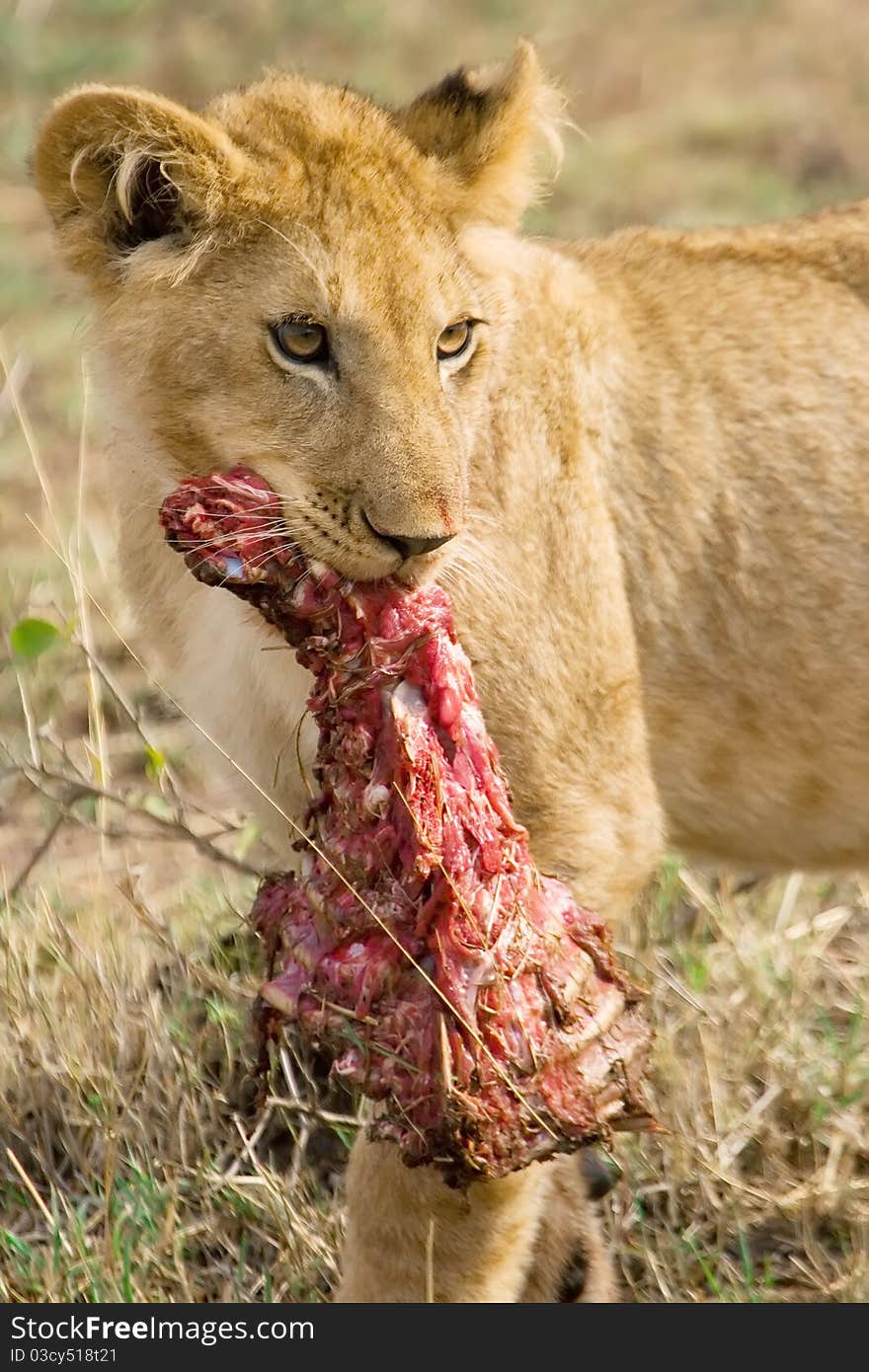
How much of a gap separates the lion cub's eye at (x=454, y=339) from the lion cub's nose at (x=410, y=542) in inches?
16.1

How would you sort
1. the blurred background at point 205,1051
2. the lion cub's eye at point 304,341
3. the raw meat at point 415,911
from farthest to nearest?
the blurred background at point 205,1051, the lion cub's eye at point 304,341, the raw meat at point 415,911

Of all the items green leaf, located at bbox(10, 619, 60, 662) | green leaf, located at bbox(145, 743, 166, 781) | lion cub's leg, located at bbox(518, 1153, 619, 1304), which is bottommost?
lion cub's leg, located at bbox(518, 1153, 619, 1304)

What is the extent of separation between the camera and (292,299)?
269cm

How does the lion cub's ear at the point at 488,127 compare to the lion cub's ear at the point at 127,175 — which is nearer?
the lion cub's ear at the point at 127,175

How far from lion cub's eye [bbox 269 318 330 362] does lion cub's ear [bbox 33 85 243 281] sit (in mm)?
208

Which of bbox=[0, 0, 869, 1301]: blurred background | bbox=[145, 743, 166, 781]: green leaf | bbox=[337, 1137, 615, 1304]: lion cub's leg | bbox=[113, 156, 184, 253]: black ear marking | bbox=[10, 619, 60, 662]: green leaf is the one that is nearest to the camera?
bbox=[113, 156, 184, 253]: black ear marking

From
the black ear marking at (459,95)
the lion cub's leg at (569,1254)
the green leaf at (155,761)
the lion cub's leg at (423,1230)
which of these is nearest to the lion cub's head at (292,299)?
the black ear marking at (459,95)

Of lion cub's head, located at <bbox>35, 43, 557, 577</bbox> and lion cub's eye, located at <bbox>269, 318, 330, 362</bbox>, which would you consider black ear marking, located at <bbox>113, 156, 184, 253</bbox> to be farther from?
lion cub's eye, located at <bbox>269, 318, 330, 362</bbox>

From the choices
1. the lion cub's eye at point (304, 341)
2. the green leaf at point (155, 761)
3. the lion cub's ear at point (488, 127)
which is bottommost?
the green leaf at point (155, 761)

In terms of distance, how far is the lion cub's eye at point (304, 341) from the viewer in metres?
2.68

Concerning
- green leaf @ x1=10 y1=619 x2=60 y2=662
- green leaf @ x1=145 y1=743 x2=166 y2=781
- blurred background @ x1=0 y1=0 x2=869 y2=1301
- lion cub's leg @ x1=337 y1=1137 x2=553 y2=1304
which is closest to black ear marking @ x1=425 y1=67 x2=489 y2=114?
blurred background @ x1=0 y1=0 x2=869 y2=1301

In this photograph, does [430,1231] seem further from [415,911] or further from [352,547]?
[352,547]

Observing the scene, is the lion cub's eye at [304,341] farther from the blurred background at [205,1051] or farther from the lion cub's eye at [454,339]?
the blurred background at [205,1051]

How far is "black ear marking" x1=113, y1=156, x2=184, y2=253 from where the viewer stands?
2.79 metres
